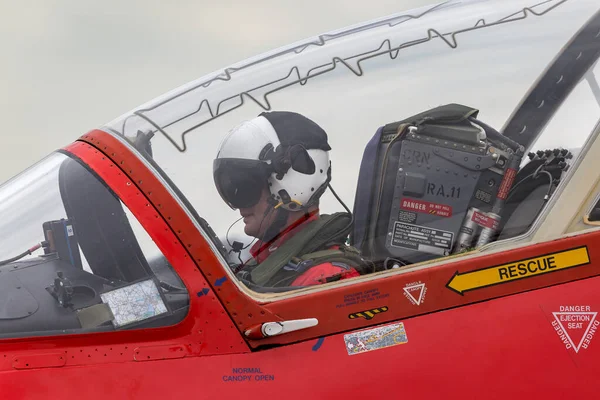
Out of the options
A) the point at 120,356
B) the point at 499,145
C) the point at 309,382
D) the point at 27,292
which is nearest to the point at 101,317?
the point at 120,356

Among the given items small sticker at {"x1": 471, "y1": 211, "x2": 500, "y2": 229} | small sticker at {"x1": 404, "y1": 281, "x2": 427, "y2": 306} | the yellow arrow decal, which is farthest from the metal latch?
small sticker at {"x1": 471, "y1": 211, "x2": 500, "y2": 229}

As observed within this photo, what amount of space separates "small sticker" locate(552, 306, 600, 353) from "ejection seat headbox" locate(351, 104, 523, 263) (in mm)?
388

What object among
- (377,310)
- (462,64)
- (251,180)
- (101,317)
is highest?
(462,64)

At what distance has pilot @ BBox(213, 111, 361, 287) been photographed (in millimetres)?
2426

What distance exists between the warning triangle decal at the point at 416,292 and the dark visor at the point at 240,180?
694mm

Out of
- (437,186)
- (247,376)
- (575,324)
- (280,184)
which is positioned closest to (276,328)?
(247,376)

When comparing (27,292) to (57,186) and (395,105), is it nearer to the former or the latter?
(57,186)

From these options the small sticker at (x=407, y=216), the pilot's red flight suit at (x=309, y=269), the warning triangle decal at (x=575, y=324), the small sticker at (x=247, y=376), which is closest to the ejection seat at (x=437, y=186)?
the small sticker at (x=407, y=216)

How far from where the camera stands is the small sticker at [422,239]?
2.27m

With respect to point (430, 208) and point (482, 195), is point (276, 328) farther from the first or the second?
point (482, 195)

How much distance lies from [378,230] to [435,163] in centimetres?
31

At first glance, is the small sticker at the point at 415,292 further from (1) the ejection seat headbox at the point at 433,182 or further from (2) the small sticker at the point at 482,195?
(2) the small sticker at the point at 482,195

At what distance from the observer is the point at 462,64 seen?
254cm

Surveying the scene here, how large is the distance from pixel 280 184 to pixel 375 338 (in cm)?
76
